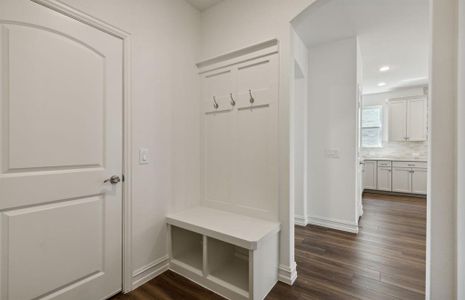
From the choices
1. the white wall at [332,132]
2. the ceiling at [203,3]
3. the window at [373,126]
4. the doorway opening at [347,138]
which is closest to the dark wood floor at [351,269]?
the doorway opening at [347,138]

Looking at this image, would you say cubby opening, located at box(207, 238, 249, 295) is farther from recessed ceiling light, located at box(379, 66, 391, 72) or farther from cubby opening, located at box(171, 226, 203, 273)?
recessed ceiling light, located at box(379, 66, 391, 72)

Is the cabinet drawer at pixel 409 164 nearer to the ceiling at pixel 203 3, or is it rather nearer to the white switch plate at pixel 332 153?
the white switch plate at pixel 332 153

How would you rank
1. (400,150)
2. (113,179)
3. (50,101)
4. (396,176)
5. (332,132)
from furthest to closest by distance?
(400,150) → (396,176) → (332,132) → (113,179) → (50,101)

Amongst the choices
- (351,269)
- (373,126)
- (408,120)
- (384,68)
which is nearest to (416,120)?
(408,120)

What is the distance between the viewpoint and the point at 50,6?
1.39 meters

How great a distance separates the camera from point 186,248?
2.31m

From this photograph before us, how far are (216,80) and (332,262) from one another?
7.65 ft

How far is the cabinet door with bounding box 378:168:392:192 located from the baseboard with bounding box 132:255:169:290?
5.73m

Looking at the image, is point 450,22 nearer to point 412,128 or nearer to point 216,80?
point 216,80

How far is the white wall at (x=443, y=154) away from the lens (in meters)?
1.15

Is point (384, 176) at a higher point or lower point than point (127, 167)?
lower

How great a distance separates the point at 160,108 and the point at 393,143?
6.57 metres

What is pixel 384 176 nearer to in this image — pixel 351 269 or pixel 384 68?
pixel 384 68

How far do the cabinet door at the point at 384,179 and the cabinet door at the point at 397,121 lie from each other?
951mm
